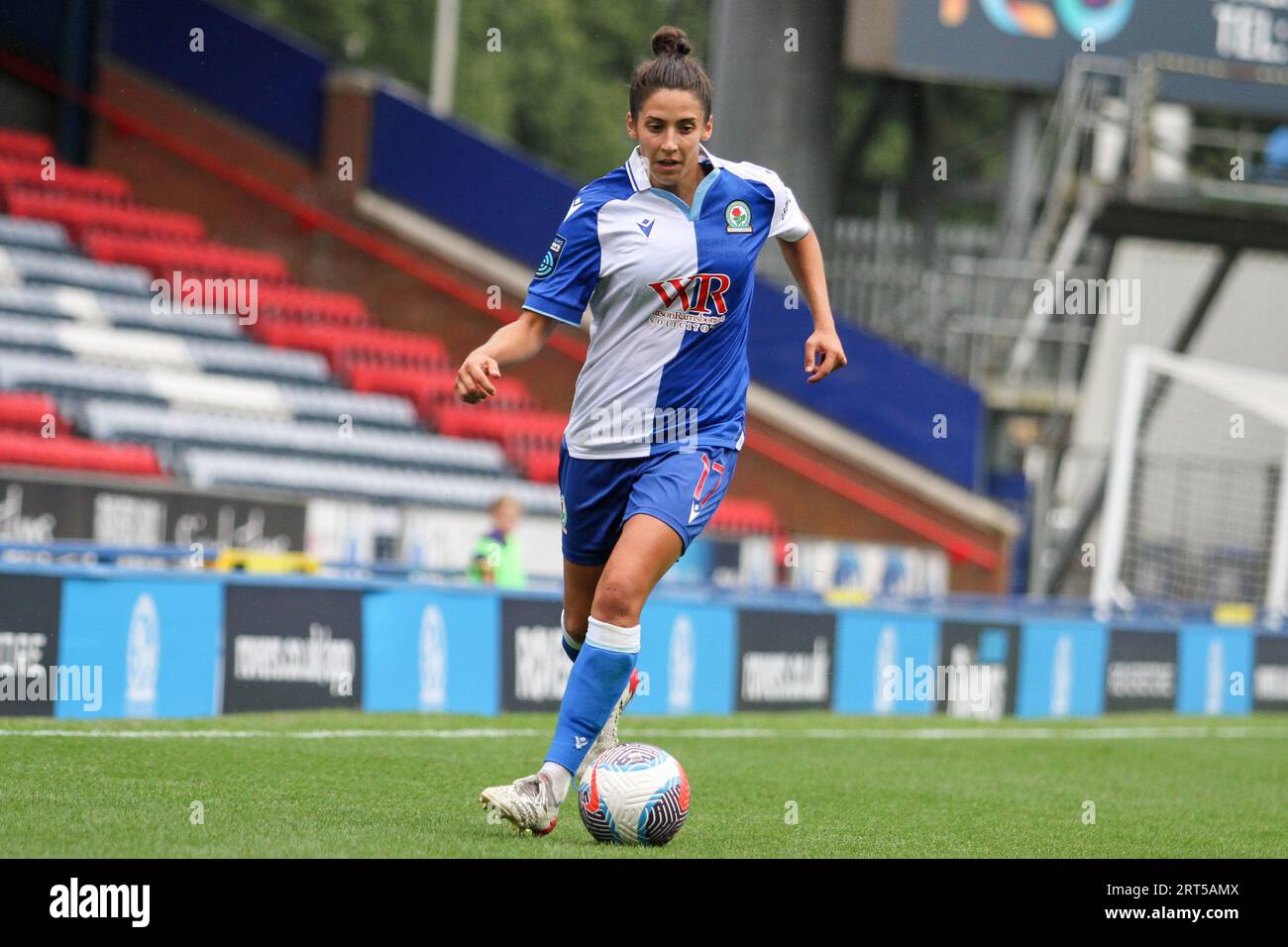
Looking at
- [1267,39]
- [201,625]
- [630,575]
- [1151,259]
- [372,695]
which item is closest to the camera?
[630,575]

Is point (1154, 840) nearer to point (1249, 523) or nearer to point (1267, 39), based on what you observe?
point (1249, 523)

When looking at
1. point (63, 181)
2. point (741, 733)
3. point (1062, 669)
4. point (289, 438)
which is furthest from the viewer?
point (63, 181)

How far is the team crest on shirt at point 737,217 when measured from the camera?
668 cm

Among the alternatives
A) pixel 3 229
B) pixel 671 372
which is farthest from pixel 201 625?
pixel 3 229

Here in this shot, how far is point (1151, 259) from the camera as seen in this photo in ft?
122

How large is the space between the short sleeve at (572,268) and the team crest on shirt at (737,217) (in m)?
0.46

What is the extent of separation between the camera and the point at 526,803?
246 inches

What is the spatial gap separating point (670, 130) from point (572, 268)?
55 cm

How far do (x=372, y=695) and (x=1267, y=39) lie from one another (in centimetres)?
1732

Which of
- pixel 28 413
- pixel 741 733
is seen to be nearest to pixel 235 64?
pixel 28 413
